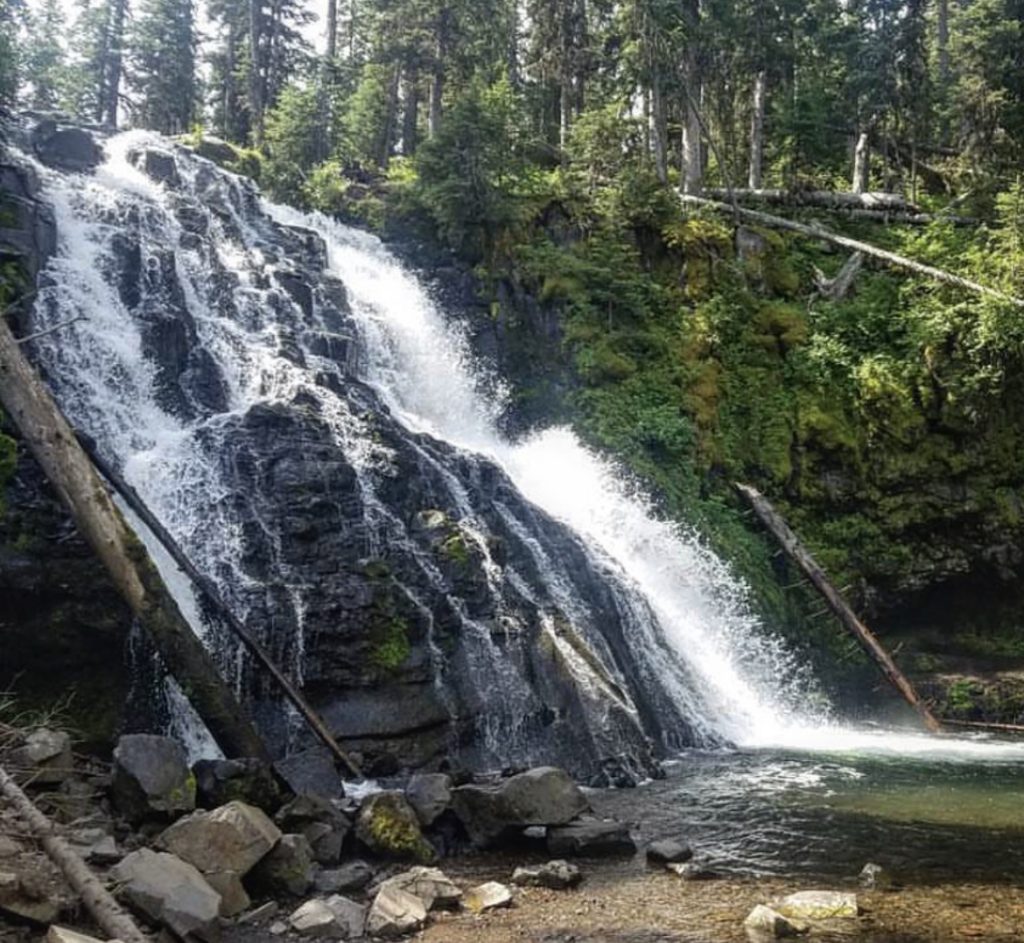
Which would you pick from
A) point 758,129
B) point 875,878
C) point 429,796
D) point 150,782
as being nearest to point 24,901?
point 150,782

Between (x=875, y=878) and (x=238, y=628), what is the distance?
304 inches

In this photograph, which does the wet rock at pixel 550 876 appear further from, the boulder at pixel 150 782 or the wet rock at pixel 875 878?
the boulder at pixel 150 782

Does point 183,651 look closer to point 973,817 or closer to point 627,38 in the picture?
point 973,817

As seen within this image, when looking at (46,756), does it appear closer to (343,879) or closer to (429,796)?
(343,879)

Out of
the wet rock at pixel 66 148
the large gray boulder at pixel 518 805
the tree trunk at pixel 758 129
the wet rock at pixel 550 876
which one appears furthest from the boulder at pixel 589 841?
the tree trunk at pixel 758 129

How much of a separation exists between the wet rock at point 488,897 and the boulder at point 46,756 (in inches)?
151

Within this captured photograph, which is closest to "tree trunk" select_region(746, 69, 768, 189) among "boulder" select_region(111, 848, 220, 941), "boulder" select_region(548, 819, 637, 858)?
"boulder" select_region(548, 819, 637, 858)

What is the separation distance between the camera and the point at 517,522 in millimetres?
17219

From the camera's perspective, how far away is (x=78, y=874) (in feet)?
21.2

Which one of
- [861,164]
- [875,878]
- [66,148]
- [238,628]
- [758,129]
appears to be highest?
[758,129]

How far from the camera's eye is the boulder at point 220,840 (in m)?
7.66

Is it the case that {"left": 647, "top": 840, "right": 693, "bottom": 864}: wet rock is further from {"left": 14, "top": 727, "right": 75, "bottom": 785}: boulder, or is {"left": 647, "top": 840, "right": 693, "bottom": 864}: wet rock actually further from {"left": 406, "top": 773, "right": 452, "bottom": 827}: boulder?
{"left": 14, "top": 727, "right": 75, "bottom": 785}: boulder

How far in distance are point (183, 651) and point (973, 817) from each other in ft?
29.9

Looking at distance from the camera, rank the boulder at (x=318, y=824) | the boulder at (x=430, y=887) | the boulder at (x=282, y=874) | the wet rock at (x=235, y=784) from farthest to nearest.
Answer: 1. the wet rock at (x=235, y=784)
2. the boulder at (x=318, y=824)
3. the boulder at (x=282, y=874)
4. the boulder at (x=430, y=887)
